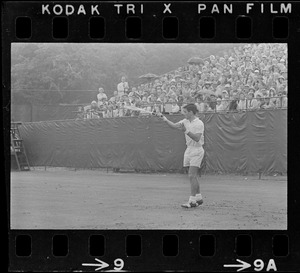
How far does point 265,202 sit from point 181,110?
174 cm

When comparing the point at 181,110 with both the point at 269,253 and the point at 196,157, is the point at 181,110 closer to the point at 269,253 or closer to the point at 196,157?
the point at 196,157

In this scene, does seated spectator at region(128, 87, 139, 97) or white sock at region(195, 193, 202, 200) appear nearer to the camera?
white sock at region(195, 193, 202, 200)

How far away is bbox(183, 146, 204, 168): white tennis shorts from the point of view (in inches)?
463

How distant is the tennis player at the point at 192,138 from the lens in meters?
11.7

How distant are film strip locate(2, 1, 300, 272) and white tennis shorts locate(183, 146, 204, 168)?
0.69 meters

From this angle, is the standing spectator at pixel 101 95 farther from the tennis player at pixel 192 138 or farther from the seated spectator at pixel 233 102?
the seated spectator at pixel 233 102

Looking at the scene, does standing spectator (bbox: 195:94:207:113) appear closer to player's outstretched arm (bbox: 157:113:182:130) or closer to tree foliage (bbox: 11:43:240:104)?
player's outstretched arm (bbox: 157:113:182:130)

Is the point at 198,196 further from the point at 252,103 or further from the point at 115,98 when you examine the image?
the point at 115,98

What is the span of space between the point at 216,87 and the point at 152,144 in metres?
1.21

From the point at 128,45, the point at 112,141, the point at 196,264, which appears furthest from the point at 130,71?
the point at 196,264

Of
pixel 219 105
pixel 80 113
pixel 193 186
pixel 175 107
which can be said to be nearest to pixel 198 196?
pixel 193 186

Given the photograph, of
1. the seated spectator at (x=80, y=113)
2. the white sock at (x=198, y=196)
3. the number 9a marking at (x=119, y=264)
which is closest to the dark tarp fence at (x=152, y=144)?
the seated spectator at (x=80, y=113)

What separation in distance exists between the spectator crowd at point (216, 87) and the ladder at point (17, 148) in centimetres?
97

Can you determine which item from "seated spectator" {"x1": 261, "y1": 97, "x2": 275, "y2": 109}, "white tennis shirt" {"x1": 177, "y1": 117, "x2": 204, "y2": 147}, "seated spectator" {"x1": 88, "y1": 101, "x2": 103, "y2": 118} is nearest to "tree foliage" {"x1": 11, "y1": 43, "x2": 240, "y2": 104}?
"seated spectator" {"x1": 88, "y1": 101, "x2": 103, "y2": 118}
